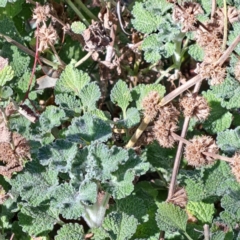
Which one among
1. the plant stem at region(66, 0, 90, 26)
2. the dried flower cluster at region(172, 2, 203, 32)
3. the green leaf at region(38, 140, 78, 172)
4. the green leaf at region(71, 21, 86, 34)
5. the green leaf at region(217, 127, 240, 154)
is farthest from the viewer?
the plant stem at region(66, 0, 90, 26)

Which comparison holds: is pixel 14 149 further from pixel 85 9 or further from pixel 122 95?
pixel 85 9

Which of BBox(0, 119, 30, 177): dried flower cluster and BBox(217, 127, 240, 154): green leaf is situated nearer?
BBox(0, 119, 30, 177): dried flower cluster

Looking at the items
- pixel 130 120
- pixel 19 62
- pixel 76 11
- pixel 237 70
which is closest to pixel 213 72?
pixel 237 70

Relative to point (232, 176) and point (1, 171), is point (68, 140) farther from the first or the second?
point (232, 176)

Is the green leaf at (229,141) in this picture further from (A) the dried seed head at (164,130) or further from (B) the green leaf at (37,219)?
(B) the green leaf at (37,219)

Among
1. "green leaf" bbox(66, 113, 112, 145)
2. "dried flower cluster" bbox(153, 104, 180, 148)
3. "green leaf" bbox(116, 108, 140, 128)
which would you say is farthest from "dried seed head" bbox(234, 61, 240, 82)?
"green leaf" bbox(66, 113, 112, 145)

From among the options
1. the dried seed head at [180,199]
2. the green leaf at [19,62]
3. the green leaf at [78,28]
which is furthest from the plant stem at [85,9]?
the dried seed head at [180,199]

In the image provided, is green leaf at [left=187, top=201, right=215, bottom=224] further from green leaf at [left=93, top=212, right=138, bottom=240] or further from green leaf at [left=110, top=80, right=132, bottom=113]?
green leaf at [left=110, top=80, right=132, bottom=113]

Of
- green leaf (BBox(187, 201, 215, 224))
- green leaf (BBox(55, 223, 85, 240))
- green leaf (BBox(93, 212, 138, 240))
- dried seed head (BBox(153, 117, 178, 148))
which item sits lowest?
green leaf (BBox(187, 201, 215, 224))
